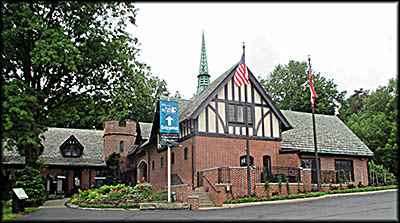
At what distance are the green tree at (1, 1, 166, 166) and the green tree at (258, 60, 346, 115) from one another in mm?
28701

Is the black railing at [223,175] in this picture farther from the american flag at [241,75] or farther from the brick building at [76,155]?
the brick building at [76,155]

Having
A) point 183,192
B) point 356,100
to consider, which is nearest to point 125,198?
point 183,192

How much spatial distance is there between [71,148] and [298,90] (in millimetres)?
29478

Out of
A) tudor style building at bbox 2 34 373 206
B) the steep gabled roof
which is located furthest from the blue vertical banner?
the steep gabled roof

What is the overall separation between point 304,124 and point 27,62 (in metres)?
21.6

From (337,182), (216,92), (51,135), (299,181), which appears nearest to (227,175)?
(299,181)

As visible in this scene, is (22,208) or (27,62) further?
(27,62)

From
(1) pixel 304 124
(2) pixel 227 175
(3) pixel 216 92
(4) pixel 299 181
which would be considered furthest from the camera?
(1) pixel 304 124

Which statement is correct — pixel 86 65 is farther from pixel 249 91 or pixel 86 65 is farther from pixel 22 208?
pixel 249 91

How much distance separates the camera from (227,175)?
62.8 ft

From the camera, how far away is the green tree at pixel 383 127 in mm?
35188

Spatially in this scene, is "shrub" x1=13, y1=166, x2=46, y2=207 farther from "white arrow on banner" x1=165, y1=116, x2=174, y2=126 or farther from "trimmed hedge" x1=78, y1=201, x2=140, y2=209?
"white arrow on banner" x1=165, y1=116, x2=174, y2=126

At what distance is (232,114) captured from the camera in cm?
2412

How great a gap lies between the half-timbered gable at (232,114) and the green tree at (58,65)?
3610 mm
